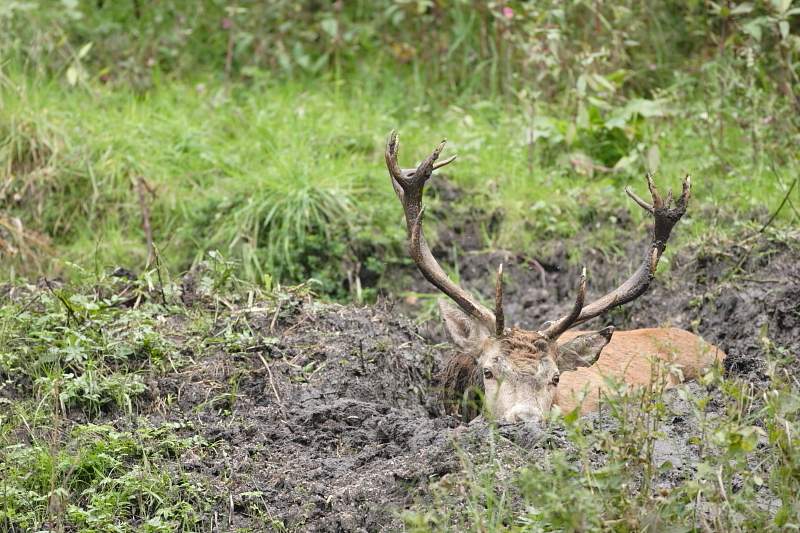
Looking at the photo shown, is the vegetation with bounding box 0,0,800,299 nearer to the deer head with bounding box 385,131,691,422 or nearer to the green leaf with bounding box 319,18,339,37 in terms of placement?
the green leaf with bounding box 319,18,339,37

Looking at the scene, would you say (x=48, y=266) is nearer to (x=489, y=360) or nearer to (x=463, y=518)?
(x=489, y=360)

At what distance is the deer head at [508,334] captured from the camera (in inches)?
189

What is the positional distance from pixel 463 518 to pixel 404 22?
7.50m

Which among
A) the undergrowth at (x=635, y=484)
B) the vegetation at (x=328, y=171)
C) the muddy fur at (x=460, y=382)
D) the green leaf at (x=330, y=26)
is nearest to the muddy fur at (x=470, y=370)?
the muddy fur at (x=460, y=382)

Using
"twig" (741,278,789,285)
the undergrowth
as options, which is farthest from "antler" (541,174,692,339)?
the undergrowth

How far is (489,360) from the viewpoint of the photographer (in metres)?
4.97

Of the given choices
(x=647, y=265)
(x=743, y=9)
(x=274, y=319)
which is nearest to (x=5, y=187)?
(x=274, y=319)

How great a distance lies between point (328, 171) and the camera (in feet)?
24.8

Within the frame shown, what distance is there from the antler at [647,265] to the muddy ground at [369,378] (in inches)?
12.0

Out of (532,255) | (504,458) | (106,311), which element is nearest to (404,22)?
(532,255)

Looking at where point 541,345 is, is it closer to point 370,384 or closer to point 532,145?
point 370,384

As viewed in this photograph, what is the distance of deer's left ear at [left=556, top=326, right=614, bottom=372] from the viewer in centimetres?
511

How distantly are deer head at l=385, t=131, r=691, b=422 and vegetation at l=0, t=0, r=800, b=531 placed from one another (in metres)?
0.69

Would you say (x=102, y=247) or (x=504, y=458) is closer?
(x=504, y=458)
